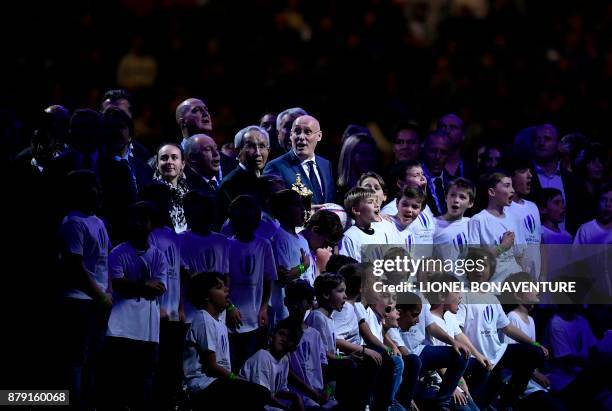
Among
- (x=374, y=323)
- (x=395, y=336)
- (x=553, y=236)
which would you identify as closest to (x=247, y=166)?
(x=374, y=323)

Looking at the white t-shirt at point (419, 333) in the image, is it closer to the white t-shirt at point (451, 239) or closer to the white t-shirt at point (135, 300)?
the white t-shirt at point (451, 239)

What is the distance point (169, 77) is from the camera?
1267 centimetres

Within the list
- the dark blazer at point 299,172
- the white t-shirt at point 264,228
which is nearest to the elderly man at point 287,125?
the dark blazer at point 299,172

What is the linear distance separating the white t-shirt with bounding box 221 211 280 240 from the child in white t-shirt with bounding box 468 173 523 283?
5.50ft

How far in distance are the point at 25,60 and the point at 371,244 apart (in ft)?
11.8

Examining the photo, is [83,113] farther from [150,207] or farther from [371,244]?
[371,244]

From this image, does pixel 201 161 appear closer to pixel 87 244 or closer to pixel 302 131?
pixel 302 131

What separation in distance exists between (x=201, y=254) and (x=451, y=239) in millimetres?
2298

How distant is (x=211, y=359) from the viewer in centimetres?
820

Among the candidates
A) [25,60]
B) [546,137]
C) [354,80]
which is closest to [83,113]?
[25,60]

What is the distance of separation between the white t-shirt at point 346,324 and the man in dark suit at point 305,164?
1141mm

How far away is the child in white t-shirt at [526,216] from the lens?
10.6m

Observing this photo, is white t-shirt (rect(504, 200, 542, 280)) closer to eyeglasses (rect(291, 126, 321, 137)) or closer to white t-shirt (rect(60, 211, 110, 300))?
eyeglasses (rect(291, 126, 321, 137))

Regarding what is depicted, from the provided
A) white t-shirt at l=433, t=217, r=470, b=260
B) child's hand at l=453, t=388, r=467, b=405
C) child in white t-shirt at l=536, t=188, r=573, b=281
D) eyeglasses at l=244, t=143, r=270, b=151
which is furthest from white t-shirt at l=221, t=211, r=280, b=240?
child in white t-shirt at l=536, t=188, r=573, b=281
